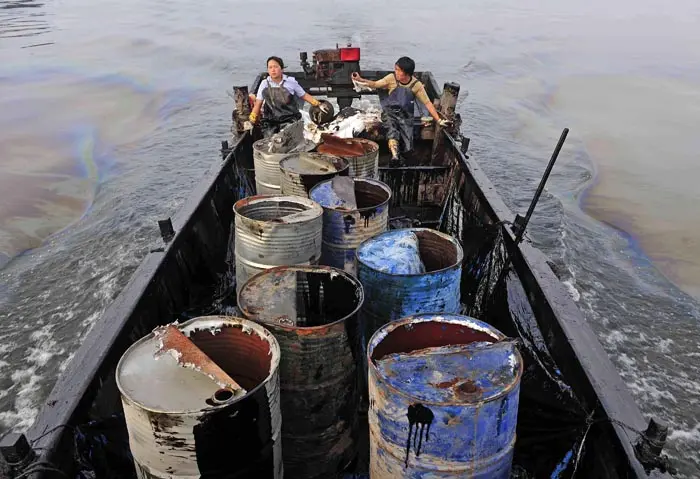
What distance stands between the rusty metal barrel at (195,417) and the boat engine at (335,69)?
9369 millimetres

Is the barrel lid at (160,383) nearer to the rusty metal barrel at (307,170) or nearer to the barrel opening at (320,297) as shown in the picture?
the barrel opening at (320,297)

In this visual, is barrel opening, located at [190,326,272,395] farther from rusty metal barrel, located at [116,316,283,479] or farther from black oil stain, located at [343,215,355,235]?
black oil stain, located at [343,215,355,235]

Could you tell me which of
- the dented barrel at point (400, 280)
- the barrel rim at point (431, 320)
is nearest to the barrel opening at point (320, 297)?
the dented barrel at point (400, 280)

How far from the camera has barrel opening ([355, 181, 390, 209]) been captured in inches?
200

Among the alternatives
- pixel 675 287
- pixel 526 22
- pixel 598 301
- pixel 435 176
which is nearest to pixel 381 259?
pixel 435 176

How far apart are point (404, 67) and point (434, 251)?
3963mm

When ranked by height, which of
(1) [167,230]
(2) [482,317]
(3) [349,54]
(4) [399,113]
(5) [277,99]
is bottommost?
(2) [482,317]

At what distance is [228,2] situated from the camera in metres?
55.9

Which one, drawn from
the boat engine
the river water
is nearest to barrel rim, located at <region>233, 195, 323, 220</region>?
the river water

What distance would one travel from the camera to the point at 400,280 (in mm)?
3604

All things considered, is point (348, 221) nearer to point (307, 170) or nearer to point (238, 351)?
point (307, 170)

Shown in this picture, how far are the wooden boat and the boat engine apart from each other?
4.64m

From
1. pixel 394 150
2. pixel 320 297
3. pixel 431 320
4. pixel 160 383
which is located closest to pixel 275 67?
pixel 394 150

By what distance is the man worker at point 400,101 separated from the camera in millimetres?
7562
